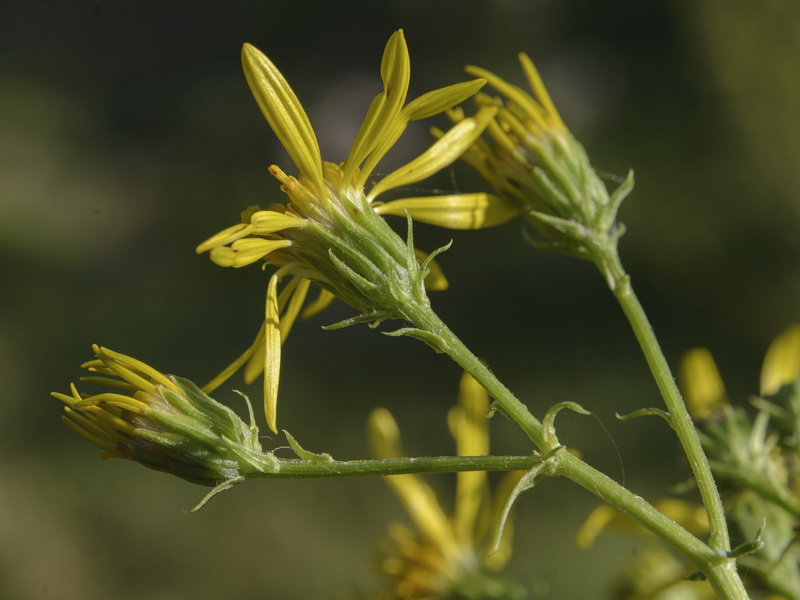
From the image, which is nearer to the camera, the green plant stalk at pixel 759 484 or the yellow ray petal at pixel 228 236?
the yellow ray petal at pixel 228 236

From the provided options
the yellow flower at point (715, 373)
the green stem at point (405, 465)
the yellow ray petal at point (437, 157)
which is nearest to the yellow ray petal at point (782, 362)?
the yellow flower at point (715, 373)

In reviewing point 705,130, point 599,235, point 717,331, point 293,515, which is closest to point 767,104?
point 705,130

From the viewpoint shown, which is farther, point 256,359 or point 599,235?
point 599,235

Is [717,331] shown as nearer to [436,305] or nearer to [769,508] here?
[436,305]

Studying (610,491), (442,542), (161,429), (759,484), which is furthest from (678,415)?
(442,542)

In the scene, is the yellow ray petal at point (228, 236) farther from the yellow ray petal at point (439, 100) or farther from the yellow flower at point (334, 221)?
the yellow ray petal at point (439, 100)

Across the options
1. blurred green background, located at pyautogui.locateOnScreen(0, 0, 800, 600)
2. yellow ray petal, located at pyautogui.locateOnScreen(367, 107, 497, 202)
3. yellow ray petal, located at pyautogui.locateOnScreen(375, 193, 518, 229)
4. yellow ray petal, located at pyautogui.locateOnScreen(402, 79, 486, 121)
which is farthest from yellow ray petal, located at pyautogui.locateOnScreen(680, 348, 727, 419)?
blurred green background, located at pyautogui.locateOnScreen(0, 0, 800, 600)

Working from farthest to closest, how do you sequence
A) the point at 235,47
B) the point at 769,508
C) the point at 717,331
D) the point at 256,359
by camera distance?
the point at 235,47
the point at 717,331
the point at 769,508
the point at 256,359
